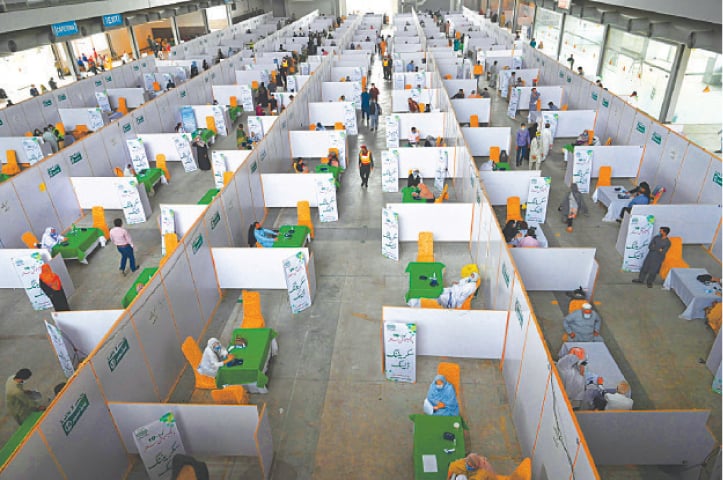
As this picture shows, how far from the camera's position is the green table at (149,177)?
14.2m

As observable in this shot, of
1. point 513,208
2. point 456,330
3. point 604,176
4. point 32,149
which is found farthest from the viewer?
point 32,149

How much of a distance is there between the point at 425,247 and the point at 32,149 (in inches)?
508

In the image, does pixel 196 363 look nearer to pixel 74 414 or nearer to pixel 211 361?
pixel 211 361

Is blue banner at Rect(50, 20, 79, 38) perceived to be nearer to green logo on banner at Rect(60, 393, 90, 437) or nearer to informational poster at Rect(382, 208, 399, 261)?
informational poster at Rect(382, 208, 399, 261)

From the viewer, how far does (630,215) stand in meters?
10.5

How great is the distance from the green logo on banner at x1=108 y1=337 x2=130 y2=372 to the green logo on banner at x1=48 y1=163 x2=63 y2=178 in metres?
8.13

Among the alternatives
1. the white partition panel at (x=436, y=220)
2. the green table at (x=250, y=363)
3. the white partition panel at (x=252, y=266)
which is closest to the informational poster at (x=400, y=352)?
the green table at (x=250, y=363)

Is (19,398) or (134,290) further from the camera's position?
(134,290)

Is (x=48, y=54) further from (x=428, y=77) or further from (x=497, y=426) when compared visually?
(x=497, y=426)

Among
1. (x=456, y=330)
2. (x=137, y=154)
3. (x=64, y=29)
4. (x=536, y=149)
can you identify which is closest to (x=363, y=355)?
(x=456, y=330)

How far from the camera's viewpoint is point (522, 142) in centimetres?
1559

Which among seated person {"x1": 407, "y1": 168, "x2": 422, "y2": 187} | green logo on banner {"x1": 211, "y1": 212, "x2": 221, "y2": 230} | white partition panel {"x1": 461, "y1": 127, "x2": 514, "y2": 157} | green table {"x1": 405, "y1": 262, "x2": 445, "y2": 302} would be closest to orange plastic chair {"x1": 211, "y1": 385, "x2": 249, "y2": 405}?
green table {"x1": 405, "y1": 262, "x2": 445, "y2": 302}

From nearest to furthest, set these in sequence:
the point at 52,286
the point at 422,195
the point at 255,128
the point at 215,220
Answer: the point at 52,286 < the point at 215,220 < the point at 422,195 < the point at 255,128

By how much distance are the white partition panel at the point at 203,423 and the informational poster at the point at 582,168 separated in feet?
37.4
